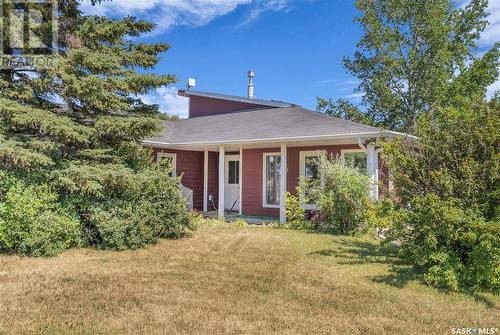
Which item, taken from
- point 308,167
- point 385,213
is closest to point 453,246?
point 385,213

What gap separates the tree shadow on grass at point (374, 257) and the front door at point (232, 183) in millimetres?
6934

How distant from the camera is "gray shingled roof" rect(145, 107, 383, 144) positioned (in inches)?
434

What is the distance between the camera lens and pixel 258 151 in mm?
14266

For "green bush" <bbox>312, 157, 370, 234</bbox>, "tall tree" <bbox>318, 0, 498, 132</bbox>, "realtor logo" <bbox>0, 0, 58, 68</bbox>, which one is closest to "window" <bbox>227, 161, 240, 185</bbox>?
"green bush" <bbox>312, 157, 370, 234</bbox>

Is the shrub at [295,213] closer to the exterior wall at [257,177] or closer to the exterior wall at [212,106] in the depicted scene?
the exterior wall at [257,177]

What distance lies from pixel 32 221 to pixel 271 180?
8443 mm

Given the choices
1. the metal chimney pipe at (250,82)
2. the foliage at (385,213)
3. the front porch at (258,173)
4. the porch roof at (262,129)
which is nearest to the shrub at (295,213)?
the front porch at (258,173)

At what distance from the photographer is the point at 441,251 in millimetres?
5734

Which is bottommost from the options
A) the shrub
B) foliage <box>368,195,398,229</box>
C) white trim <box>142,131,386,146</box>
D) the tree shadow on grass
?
the tree shadow on grass

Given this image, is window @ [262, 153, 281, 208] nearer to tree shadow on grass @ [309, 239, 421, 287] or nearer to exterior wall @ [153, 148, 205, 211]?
exterior wall @ [153, 148, 205, 211]

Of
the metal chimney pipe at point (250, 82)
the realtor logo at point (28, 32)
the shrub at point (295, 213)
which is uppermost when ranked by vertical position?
the metal chimney pipe at point (250, 82)

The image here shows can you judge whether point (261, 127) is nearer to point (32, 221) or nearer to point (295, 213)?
point (295, 213)

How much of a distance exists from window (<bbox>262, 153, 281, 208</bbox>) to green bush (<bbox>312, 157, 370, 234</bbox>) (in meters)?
3.44

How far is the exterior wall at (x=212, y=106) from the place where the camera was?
1864 centimetres
